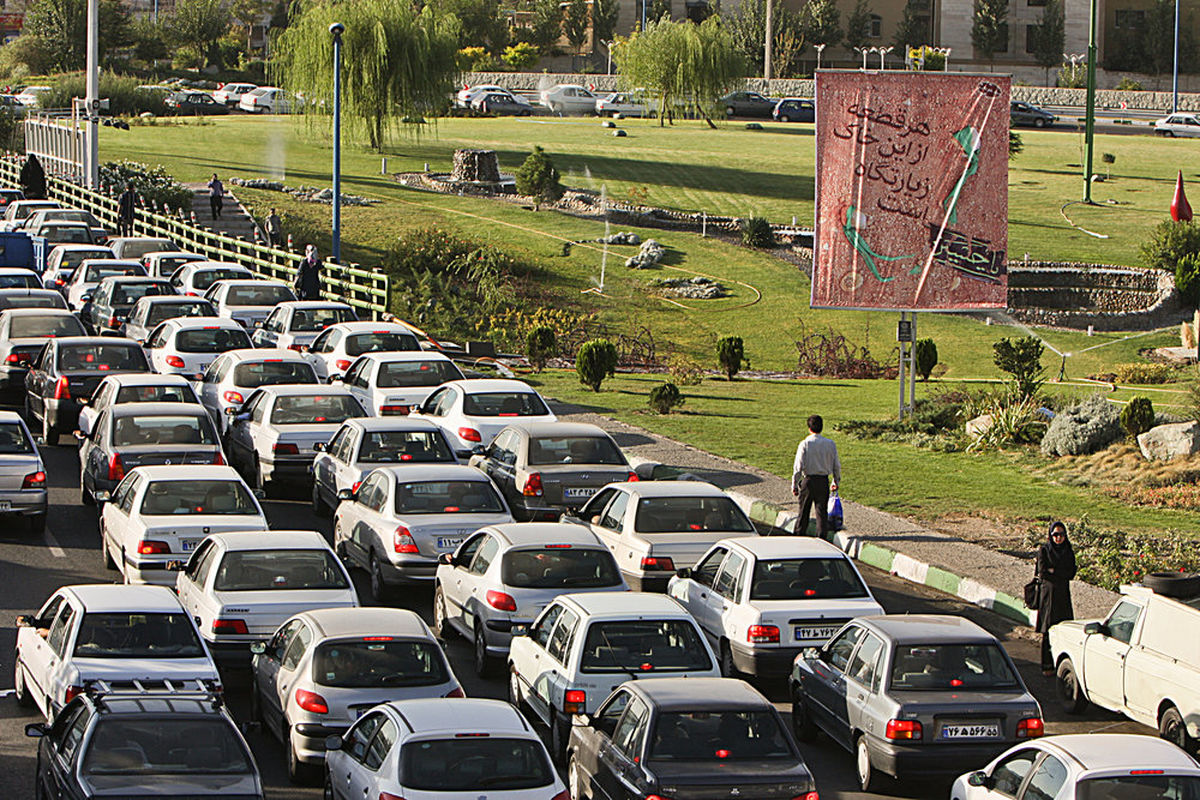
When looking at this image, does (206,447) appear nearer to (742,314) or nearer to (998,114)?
(998,114)

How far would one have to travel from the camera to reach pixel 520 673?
45.5 ft

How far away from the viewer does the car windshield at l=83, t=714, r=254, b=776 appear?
1035cm

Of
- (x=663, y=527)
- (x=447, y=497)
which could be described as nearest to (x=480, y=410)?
(x=447, y=497)

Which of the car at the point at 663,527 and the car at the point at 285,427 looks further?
the car at the point at 285,427

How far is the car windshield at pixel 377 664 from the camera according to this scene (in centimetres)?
1248

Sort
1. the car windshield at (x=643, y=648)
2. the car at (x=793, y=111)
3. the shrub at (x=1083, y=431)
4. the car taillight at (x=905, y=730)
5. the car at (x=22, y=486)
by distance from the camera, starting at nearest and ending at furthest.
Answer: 1. the car taillight at (x=905, y=730)
2. the car windshield at (x=643, y=648)
3. the car at (x=22, y=486)
4. the shrub at (x=1083, y=431)
5. the car at (x=793, y=111)

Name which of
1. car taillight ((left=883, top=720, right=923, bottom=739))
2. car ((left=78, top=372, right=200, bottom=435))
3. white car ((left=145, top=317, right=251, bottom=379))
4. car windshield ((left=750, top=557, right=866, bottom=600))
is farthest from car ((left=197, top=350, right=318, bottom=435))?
car taillight ((left=883, top=720, right=923, bottom=739))

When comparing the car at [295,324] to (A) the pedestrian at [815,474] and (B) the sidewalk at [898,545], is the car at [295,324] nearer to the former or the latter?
(B) the sidewalk at [898,545]

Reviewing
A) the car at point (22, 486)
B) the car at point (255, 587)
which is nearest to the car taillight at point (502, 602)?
the car at point (255, 587)

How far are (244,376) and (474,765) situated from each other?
51.5 feet

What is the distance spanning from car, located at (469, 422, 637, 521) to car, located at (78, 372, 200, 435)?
5003 mm

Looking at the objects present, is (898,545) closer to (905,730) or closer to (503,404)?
(503,404)

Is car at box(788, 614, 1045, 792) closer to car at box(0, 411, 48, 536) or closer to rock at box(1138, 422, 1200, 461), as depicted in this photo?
car at box(0, 411, 48, 536)

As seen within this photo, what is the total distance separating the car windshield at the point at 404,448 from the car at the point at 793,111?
261ft
